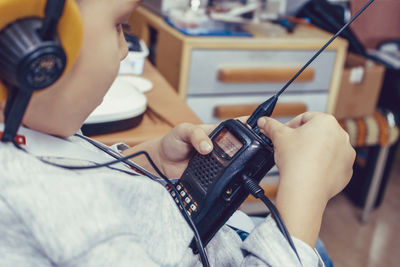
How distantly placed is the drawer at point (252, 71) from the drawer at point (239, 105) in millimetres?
21

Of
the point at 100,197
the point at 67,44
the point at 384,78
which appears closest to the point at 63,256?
the point at 100,197

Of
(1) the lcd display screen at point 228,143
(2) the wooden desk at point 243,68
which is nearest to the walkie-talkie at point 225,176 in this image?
(1) the lcd display screen at point 228,143

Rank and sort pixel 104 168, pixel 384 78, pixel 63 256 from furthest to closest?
pixel 384 78
pixel 104 168
pixel 63 256

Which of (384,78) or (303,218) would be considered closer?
(303,218)

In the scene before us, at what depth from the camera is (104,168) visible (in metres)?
0.49

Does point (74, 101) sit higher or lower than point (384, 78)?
higher

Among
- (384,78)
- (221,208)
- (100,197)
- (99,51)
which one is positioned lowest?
(384,78)

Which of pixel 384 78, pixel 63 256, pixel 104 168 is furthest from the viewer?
pixel 384 78

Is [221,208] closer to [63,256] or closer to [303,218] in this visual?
[303,218]

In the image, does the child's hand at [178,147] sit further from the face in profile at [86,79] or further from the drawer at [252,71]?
the drawer at [252,71]

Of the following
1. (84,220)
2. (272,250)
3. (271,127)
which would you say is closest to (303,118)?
(271,127)

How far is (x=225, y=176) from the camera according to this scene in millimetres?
548

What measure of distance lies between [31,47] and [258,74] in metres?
1.17

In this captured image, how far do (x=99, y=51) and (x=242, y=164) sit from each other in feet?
0.72
